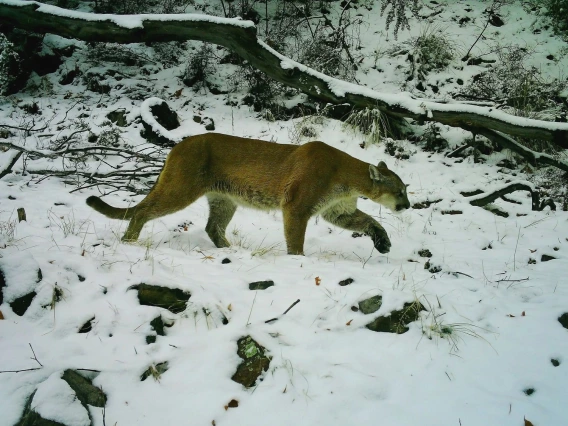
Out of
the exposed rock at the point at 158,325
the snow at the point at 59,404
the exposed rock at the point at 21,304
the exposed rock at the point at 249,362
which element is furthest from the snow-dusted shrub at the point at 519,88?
the snow at the point at 59,404

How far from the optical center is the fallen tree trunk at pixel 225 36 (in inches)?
304

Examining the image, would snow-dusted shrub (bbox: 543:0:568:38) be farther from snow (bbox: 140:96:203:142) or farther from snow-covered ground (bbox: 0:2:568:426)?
snow (bbox: 140:96:203:142)

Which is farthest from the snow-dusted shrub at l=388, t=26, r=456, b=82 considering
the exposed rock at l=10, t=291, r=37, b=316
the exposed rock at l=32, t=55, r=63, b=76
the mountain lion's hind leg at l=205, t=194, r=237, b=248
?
the exposed rock at l=10, t=291, r=37, b=316

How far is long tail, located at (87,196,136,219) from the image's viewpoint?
4930 millimetres

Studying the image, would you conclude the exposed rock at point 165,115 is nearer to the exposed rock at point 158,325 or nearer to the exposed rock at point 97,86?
the exposed rock at point 97,86

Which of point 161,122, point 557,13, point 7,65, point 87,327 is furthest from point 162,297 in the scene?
point 557,13

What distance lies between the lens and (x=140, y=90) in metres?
10.5

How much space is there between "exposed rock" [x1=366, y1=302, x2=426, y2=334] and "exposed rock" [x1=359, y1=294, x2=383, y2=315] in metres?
0.11

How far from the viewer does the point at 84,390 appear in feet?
7.77

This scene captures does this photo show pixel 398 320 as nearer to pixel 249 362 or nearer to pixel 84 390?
pixel 249 362

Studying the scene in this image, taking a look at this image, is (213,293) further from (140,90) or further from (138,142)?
(140,90)

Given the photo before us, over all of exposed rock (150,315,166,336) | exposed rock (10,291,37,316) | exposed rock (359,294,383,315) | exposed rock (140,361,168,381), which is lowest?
exposed rock (140,361,168,381)

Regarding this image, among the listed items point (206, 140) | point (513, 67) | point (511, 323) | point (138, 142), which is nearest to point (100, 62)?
point (138, 142)

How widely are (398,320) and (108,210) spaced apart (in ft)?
11.7
